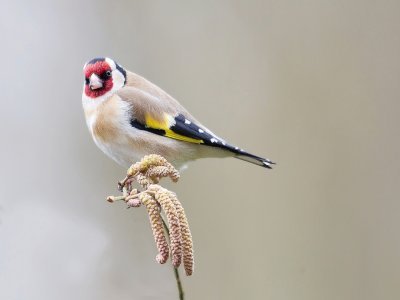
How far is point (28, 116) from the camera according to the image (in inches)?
83.5

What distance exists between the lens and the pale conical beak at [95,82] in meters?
1.00

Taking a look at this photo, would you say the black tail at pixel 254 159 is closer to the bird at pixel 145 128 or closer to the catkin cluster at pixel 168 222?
the bird at pixel 145 128

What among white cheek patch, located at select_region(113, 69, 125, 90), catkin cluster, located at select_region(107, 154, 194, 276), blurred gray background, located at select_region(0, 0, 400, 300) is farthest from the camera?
blurred gray background, located at select_region(0, 0, 400, 300)

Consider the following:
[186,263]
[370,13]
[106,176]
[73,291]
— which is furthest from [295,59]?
[186,263]


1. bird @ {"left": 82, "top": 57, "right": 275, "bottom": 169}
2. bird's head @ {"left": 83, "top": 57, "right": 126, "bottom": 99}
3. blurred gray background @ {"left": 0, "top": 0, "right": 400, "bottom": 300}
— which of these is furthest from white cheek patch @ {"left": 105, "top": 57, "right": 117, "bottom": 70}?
blurred gray background @ {"left": 0, "top": 0, "right": 400, "bottom": 300}

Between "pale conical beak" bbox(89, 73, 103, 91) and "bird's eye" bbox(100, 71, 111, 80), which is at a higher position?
"bird's eye" bbox(100, 71, 111, 80)

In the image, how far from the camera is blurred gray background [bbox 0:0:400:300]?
2.08m

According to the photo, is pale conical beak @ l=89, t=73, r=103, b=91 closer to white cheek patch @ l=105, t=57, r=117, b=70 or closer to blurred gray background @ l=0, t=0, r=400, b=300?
white cheek patch @ l=105, t=57, r=117, b=70

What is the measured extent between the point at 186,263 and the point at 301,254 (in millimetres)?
1585

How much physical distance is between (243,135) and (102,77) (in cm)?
135

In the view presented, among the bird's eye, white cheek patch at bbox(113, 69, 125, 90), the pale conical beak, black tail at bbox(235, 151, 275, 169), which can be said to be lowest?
black tail at bbox(235, 151, 275, 169)

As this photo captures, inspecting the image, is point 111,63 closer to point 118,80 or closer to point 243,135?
point 118,80

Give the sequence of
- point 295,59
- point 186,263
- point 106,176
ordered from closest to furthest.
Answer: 1. point 186,263
2. point 106,176
3. point 295,59

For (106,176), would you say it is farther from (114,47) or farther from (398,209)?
(398,209)
